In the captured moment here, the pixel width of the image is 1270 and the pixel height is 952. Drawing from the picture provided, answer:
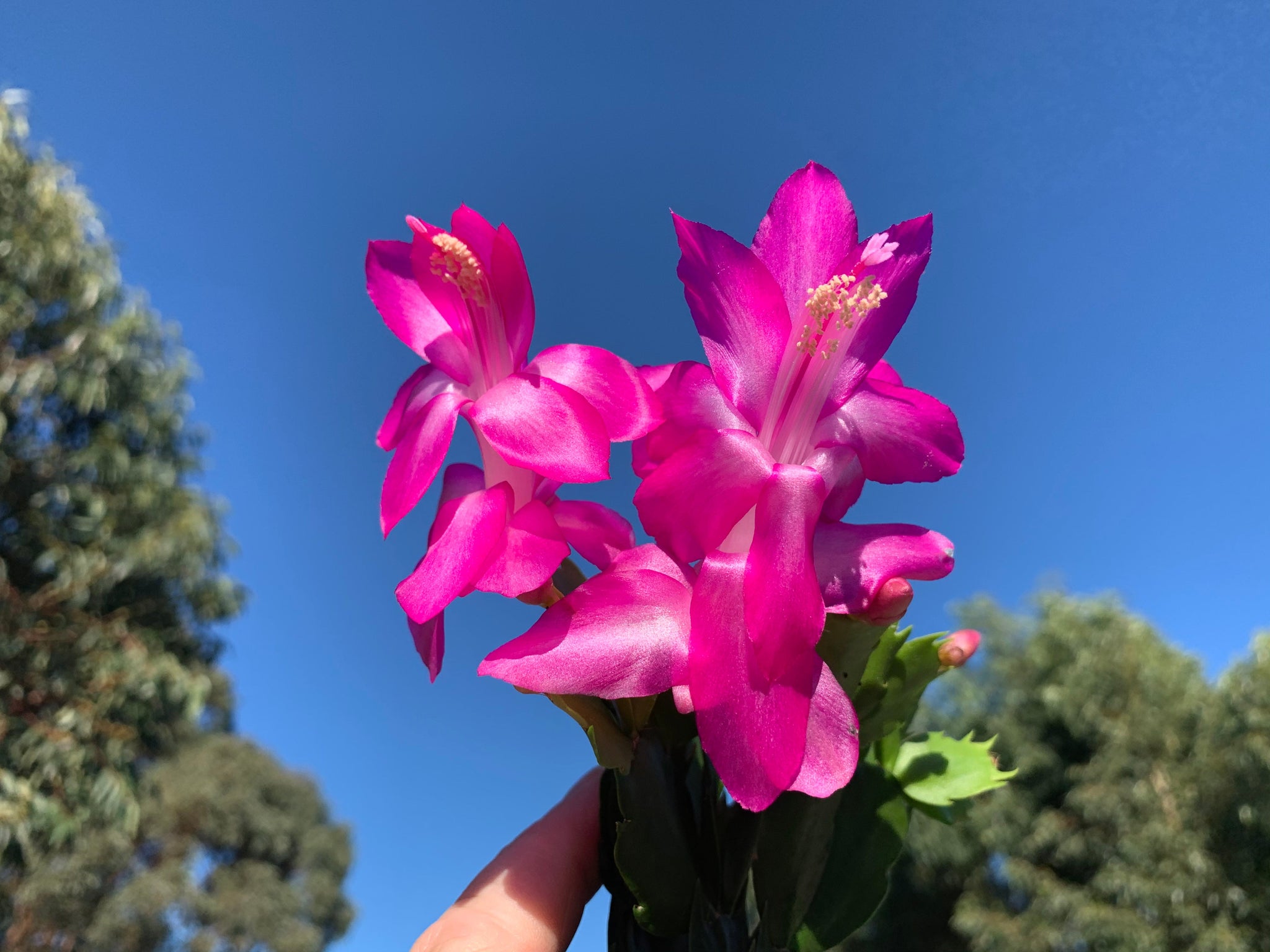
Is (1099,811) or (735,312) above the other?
(1099,811)

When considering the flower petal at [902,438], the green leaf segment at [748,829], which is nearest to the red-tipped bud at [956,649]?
the green leaf segment at [748,829]

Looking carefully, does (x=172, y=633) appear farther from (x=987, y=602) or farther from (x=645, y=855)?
(x=987, y=602)

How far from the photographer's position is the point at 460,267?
1.26ft

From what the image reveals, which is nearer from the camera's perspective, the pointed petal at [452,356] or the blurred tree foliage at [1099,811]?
the pointed petal at [452,356]

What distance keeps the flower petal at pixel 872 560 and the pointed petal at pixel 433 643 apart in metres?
0.18

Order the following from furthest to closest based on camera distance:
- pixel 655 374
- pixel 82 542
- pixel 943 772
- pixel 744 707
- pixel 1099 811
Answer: pixel 1099 811
pixel 82 542
pixel 943 772
pixel 655 374
pixel 744 707

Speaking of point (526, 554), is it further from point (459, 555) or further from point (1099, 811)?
point (1099, 811)

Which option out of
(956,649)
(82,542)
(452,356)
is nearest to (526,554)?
(452,356)

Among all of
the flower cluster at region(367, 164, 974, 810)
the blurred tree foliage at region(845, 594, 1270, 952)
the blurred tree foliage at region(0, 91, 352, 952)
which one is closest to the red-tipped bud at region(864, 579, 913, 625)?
the flower cluster at region(367, 164, 974, 810)

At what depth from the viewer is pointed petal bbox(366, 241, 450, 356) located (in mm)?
421

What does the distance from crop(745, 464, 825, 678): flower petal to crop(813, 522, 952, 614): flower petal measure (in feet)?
0.07

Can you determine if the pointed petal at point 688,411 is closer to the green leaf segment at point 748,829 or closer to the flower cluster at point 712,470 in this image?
the flower cluster at point 712,470

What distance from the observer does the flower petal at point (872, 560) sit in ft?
1.08

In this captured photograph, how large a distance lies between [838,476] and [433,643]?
0.69 feet
